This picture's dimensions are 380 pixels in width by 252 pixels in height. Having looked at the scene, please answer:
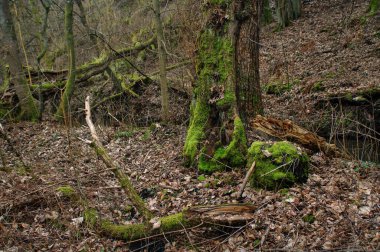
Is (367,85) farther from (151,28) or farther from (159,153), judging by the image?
(151,28)

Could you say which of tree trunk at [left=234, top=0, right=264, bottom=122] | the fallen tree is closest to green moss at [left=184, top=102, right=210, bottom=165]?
tree trunk at [left=234, top=0, right=264, bottom=122]

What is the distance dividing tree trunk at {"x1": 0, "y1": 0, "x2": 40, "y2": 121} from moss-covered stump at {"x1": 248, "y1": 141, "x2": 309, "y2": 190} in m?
8.34

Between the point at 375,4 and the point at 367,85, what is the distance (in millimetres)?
7363

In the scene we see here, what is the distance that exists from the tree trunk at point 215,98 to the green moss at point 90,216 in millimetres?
1960

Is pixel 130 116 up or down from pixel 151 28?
down

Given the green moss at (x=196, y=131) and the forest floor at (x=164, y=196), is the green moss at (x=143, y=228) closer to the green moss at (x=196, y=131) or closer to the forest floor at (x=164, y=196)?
the forest floor at (x=164, y=196)

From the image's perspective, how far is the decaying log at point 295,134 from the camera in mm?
5550

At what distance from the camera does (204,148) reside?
5.96 m

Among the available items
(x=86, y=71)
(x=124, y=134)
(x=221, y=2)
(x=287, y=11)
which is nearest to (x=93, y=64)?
(x=86, y=71)

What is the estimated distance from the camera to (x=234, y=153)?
5633 mm

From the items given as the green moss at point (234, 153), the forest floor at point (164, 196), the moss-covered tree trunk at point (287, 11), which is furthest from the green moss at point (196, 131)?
the moss-covered tree trunk at point (287, 11)

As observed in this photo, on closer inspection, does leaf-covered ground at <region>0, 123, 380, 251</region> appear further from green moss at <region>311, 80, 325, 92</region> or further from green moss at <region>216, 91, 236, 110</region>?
green moss at <region>311, 80, 325, 92</region>

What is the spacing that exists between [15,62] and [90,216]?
24.3ft

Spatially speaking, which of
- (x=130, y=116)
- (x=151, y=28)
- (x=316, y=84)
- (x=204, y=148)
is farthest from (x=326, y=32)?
(x=204, y=148)
